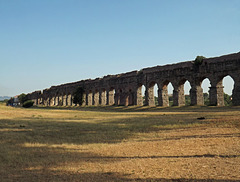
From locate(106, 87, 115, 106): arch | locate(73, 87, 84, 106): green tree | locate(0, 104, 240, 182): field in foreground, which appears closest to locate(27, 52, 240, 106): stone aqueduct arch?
locate(106, 87, 115, 106): arch

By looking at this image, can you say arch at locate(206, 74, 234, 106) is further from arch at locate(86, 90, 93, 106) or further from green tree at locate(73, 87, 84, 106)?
green tree at locate(73, 87, 84, 106)

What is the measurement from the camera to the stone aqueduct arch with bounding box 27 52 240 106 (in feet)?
83.8

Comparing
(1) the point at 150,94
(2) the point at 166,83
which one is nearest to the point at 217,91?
(2) the point at 166,83

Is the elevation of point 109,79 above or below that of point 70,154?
above

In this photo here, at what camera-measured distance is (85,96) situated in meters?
49.0

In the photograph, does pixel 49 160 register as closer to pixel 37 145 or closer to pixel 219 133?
pixel 37 145

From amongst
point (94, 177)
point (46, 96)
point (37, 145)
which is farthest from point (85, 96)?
point (94, 177)

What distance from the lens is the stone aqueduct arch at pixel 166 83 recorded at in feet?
83.8

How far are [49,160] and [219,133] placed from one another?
18.7 ft

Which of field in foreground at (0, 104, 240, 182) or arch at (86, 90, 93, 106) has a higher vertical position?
arch at (86, 90, 93, 106)

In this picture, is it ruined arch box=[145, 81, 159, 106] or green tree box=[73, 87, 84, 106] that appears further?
green tree box=[73, 87, 84, 106]

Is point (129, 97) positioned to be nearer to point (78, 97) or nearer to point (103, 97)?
point (103, 97)

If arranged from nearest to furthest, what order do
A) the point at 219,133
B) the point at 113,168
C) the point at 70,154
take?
1. the point at 113,168
2. the point at 70,154
3. the point at 219,133

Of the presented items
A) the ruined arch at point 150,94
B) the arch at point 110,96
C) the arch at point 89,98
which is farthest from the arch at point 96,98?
the ruined arch at point 150,94
